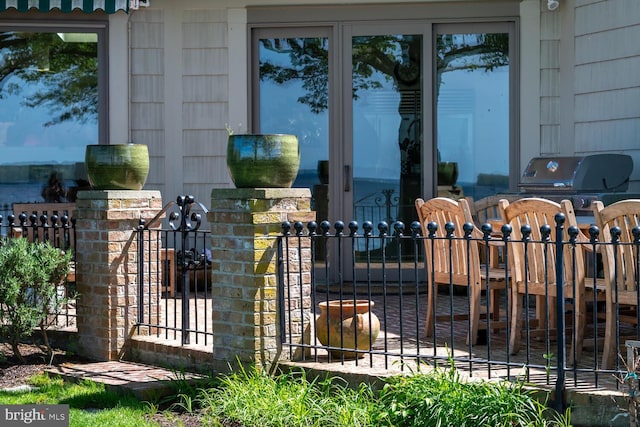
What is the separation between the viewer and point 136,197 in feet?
21.7

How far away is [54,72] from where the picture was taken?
942 cm

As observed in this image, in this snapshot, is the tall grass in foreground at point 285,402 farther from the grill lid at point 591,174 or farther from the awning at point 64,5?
the awning at point 64,5

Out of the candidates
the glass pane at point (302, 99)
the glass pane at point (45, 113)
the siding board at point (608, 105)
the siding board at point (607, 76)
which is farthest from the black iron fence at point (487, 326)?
the glass pane at point (45, 113)

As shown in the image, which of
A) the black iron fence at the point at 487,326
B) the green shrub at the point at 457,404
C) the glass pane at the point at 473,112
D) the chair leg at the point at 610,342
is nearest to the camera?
the green shrub at the point at 457,404

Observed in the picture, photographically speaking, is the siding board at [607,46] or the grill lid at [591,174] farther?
the siding board at [607,46]

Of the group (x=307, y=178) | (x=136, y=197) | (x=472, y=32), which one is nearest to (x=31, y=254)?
(x=136, y=197)

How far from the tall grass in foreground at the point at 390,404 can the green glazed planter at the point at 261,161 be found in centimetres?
112

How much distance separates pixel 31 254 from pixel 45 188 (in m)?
3.15

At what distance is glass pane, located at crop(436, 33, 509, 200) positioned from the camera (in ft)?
30.0

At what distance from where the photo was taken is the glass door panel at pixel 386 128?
30.2ft

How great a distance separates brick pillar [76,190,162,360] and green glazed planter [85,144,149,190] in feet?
0.23

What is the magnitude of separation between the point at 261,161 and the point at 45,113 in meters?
4.53

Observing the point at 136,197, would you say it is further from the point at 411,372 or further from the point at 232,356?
the point at 411,372

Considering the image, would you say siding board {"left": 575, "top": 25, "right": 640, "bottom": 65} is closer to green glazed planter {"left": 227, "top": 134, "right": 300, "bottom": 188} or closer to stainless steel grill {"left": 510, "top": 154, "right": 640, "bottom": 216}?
stainless steel grill {"left": 510, "top": 154, "right": 640, "bottom": 216}
